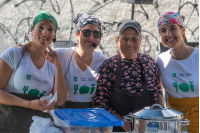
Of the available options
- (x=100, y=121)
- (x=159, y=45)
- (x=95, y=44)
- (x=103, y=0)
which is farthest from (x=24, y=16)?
(x=100, y=121)

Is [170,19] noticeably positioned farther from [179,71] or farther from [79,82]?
[79,82]

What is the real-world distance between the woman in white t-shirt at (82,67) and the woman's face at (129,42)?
11.3 inches

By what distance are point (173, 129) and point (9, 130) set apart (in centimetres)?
128

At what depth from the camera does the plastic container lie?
1.12 meters

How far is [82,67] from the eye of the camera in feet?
7.30

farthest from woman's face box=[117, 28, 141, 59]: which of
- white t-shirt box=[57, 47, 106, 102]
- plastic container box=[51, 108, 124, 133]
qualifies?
plastic container box=[51, 108, 124, 133]

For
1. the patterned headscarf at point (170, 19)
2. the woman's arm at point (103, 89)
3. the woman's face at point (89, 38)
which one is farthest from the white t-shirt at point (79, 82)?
the patterned headscarf at point (170, 19)

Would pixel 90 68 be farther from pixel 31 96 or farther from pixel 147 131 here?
pixel 147 131

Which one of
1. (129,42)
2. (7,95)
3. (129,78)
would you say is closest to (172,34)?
(129,42)

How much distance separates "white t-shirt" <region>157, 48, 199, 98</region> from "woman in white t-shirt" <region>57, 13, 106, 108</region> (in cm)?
77

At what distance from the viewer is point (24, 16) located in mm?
5586

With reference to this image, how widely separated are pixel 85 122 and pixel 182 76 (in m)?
1.37

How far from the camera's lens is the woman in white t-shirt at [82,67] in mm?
2133

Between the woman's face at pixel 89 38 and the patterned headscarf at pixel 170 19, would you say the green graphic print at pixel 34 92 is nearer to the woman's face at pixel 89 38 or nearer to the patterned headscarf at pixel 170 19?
the woman's face at pixel 89 38
